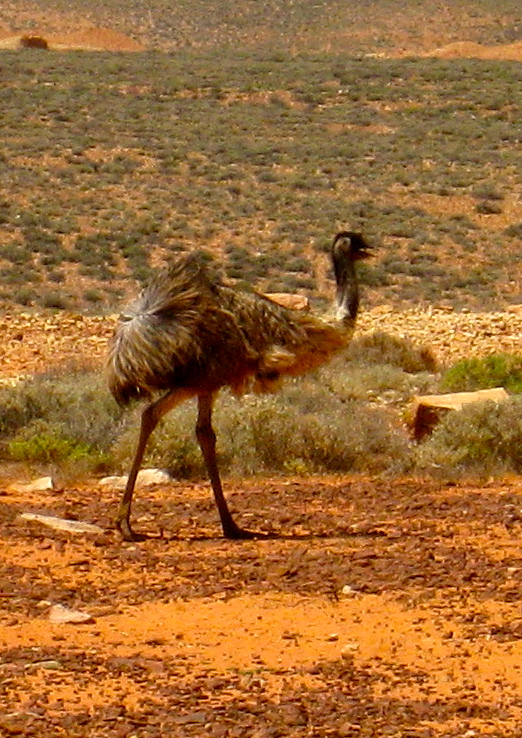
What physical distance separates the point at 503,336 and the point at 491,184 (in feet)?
77.7

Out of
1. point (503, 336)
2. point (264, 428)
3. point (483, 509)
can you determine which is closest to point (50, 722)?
point (483, 509)

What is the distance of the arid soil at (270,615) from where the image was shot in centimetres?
525

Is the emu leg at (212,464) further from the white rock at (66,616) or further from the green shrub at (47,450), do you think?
the green shrub at (47,450)

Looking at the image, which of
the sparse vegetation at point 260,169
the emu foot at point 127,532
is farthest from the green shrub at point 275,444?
the sparse vegetation at point 260,169

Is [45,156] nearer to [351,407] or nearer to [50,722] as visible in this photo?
[351,407]

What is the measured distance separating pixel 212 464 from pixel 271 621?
7.40ft

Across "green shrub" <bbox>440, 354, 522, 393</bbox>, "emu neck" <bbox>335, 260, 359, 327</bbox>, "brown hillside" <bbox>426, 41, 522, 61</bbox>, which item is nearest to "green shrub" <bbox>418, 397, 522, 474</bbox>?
"emu neck" <bbox>335, 260, 359, 327</bbox>

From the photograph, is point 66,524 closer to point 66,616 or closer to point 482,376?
point 66,616

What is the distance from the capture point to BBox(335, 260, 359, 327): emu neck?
9016mm

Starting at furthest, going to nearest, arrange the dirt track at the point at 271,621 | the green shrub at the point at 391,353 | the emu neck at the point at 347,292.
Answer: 1. the green shrub at the point at 391,353
2. the emu neck at the point at 347,292
3. the dirt track at the point at 271,621

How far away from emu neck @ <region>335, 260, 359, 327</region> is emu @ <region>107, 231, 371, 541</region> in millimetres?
169

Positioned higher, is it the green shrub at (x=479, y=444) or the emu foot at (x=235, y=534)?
the emu foot at (x=235, y=534)

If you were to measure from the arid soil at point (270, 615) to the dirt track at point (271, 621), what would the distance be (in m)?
0.01

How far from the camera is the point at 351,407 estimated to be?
1319 cm
